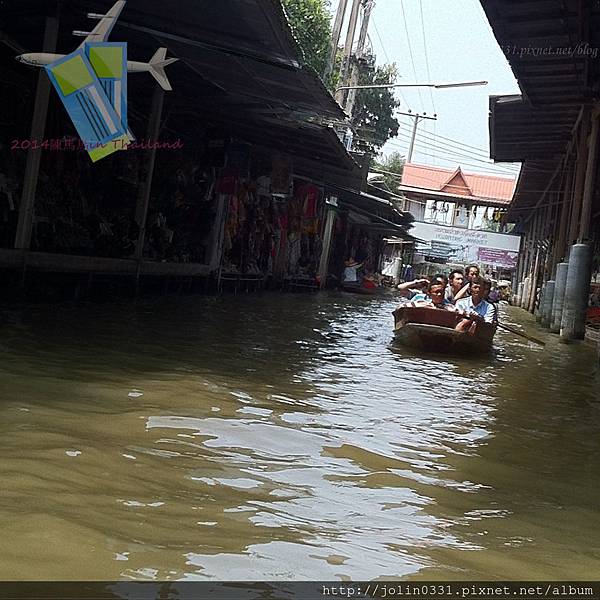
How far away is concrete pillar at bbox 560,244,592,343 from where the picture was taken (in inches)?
544

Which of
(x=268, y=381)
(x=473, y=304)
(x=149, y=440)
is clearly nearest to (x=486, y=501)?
(x=149, y=440)

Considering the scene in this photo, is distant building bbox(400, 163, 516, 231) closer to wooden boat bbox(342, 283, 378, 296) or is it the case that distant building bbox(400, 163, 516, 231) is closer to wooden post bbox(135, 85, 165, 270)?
wooden boat bbox(342, 283, 378, 296)

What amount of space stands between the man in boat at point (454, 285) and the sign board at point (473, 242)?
2805 centimetres

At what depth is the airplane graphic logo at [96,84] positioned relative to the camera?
7629 mm

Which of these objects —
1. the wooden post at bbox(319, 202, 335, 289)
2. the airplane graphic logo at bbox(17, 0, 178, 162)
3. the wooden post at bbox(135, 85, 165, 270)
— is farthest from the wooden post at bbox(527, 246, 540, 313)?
the airplane graphic logo at bbox(17, 0, 178, 162)

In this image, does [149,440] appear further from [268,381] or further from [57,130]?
[57,130]

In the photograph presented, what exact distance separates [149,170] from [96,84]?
4790 millimetres

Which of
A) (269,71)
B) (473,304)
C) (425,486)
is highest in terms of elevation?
(269,71)

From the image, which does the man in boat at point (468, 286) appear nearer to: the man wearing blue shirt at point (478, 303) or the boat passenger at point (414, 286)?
the man wearing blue shirt at point (478, 303)

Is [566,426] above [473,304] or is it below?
below

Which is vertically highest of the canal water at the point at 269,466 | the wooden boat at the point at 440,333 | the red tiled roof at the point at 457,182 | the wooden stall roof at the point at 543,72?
the red tiled roof at the point at 457,182

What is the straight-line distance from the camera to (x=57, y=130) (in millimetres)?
10922

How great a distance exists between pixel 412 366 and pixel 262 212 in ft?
32.6

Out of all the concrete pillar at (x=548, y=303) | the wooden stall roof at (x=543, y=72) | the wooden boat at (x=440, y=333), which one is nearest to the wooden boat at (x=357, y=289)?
the wooden stall roof at (x=543, y=72)
